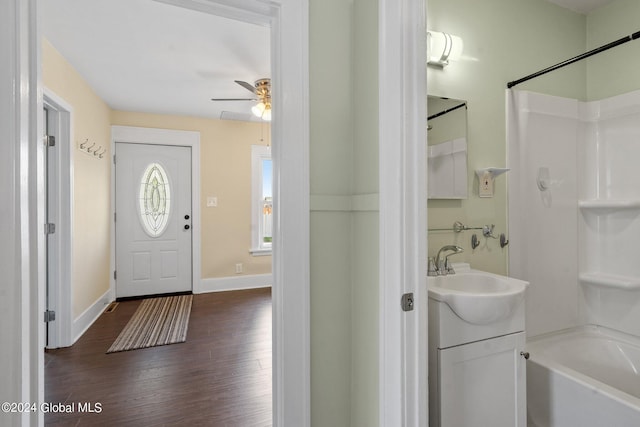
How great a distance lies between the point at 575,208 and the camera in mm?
2266

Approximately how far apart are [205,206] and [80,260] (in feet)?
5.68

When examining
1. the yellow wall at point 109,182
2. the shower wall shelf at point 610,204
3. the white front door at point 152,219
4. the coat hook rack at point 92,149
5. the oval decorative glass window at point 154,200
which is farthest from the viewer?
the oval decorative glass window at point 154,200

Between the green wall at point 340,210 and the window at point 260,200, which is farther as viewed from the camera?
the window at point 260,200

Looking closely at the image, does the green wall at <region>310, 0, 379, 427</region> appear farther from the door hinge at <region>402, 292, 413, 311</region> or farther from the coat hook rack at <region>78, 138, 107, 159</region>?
the coat hook rack at <region>78, 138, 107, 159</region>

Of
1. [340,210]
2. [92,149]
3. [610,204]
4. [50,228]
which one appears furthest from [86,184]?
[610,204]

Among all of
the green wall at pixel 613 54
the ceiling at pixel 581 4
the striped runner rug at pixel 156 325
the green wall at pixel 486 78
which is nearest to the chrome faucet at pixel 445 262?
the green wall at pixel 486 78

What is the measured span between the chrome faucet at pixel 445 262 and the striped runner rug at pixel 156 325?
7.81ft

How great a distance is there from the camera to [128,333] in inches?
122

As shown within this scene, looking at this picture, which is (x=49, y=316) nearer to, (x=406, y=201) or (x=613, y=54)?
(x=406, y=201)

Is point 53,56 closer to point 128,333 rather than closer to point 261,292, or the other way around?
point 128,333

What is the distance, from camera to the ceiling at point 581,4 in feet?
7.30

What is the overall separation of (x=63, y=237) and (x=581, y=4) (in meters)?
4.46

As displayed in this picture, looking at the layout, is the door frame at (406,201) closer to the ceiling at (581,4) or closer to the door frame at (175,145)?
the ceiling at (581,4)

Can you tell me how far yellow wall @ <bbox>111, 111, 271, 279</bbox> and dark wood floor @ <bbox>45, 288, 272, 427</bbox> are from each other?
1540 mm
